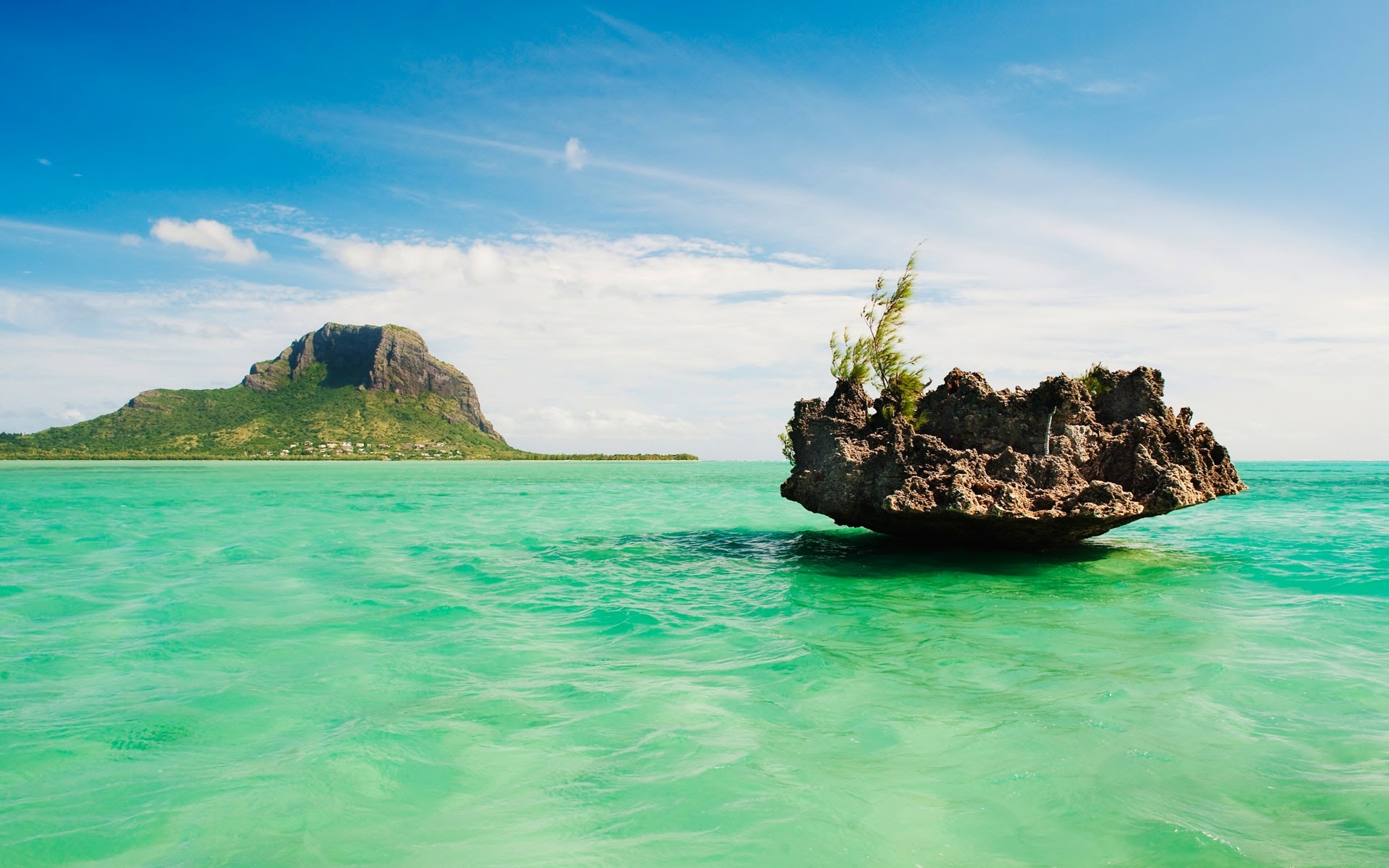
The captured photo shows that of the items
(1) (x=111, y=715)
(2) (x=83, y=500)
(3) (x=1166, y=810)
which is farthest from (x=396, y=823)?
(2) (x=83, y=500)

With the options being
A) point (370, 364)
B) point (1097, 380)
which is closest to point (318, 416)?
point (370, 364)

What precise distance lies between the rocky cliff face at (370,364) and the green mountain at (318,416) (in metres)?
0.24

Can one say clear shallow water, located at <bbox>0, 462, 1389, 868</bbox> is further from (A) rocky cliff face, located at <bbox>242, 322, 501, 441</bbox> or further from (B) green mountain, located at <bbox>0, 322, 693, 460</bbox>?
(A) rocky cliff face, located at <bbox>242, 322, 501, 441</bbox>

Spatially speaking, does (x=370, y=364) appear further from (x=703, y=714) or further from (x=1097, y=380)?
(x=703, y=714)

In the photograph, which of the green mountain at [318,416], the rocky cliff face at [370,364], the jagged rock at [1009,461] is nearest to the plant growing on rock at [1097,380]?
the jagged rock at [1009,461]

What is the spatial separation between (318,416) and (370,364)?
24880 millimetres

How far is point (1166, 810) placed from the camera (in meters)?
4.19

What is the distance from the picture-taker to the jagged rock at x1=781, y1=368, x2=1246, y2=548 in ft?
39.0

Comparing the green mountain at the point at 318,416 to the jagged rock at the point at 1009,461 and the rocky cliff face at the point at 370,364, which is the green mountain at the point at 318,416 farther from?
the jagged rock at the point at 1009,461

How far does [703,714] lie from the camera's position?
5809 millimetres

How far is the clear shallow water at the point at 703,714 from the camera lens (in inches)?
159

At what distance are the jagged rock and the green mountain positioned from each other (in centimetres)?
13015

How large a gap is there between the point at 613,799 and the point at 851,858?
4.84ft

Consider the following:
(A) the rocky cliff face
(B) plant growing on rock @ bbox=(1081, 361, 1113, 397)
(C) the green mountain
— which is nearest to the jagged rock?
(B) plant growing on rock @ bbox=(1081, 361, 1113, 397)
